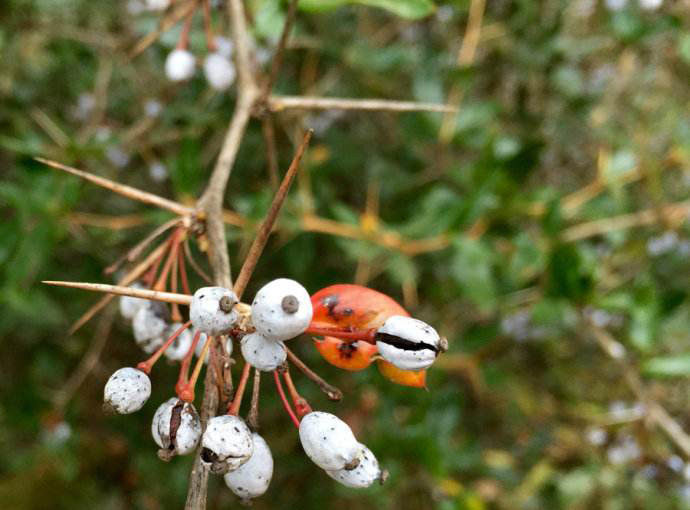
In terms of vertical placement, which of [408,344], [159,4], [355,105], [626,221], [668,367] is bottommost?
[408,344]

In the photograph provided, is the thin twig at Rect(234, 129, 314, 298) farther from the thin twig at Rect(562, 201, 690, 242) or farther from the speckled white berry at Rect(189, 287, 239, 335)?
the thin twig at Rect(562, 201, 690, 242)

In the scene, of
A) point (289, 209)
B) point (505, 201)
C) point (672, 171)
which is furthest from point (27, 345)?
point (672, 171)

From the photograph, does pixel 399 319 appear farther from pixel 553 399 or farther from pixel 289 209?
pixel 553 399

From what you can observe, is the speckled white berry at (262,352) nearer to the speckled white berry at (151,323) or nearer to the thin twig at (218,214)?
the thin twig at (218,214)

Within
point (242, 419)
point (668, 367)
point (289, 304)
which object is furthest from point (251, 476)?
point (668, 367)

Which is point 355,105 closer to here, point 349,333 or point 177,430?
point 349,333
